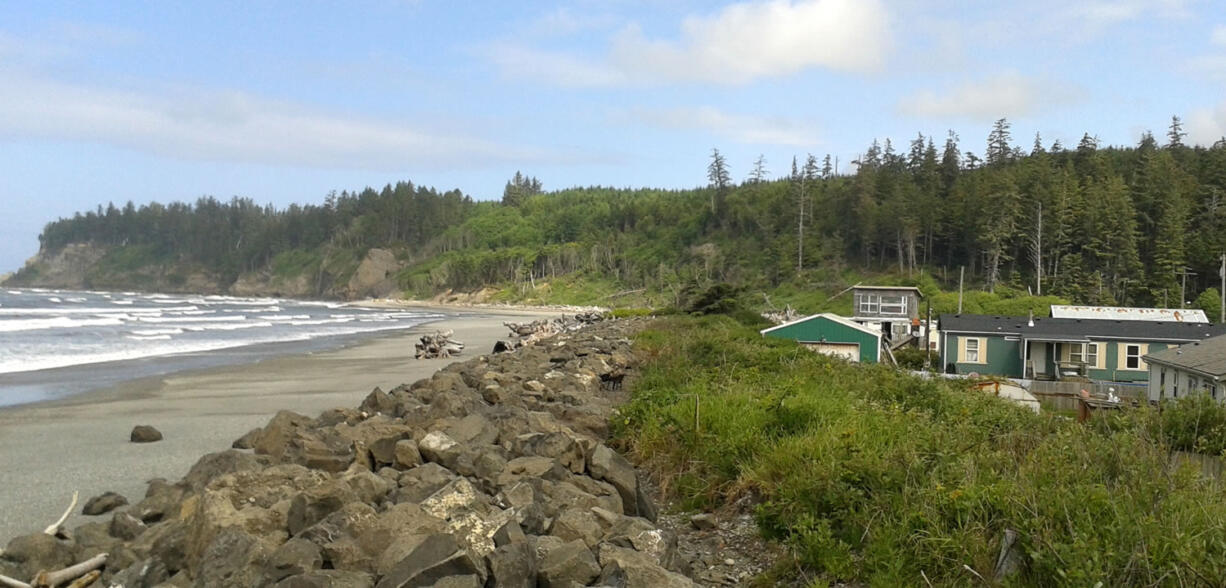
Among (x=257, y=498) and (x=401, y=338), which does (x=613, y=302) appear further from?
(x=257, y=498)

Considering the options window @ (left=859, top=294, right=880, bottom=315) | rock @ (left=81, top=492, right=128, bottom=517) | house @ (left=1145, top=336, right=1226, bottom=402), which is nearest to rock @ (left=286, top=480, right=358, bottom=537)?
rock @ (left=81, top=492, right=128, bottom=517)

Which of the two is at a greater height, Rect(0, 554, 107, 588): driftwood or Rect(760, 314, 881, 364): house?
A: Rect(0, 554, 107, 588): driftwood

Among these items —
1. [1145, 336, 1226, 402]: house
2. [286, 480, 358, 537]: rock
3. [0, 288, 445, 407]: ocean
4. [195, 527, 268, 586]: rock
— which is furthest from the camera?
[0, 288, 445, 407]: ocean

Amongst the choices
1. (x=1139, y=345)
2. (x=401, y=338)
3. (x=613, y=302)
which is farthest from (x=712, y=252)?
(x=1139, y=345)

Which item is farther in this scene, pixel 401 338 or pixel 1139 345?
pixel 401 338

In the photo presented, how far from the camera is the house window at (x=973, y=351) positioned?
35.5 m

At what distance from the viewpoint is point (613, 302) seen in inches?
4094

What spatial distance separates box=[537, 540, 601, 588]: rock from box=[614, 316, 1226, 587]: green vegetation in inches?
51.1

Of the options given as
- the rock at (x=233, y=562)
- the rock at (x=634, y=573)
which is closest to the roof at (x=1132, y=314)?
the rock at (x=634, y=573)

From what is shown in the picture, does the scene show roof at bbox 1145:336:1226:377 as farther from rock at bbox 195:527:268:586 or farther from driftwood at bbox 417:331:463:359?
driftwood at bbox 417:331:463:359

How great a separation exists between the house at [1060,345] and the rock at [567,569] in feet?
110

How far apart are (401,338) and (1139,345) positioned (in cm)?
3643

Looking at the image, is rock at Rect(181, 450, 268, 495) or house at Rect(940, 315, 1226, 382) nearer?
rock at Rect(181, 450, 268, 495)

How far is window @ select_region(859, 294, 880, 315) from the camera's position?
161 ft
